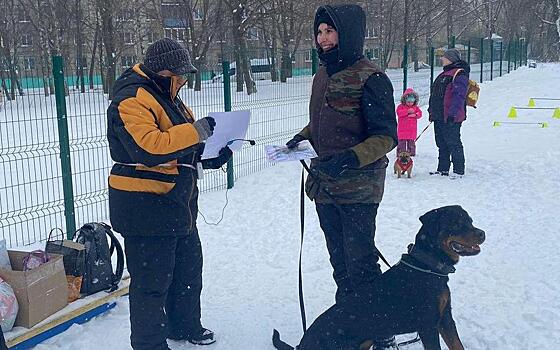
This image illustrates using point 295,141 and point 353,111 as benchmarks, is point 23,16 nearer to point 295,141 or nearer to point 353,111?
point 295,141

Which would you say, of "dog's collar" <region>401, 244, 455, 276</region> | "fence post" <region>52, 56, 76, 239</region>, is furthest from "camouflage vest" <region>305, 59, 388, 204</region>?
"fence post" <region>52, 56, 76, 239</region>

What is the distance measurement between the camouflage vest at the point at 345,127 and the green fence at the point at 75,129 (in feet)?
9.37

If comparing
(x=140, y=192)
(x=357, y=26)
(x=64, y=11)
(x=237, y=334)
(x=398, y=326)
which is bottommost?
(x=237, y=334)

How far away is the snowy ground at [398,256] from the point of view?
12.4 feet

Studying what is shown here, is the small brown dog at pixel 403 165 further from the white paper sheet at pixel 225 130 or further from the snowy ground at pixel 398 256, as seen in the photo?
Result: the white paper sheet at pixel 225 130

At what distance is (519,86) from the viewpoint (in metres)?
22.8

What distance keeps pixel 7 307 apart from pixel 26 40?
31.2 m

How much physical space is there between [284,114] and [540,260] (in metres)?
6.36

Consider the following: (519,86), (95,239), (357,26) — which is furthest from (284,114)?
(519,86)

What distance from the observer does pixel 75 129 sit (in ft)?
27.7

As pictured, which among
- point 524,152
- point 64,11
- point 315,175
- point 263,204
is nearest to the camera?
point 315,175

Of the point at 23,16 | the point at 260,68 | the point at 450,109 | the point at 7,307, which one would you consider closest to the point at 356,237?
the point at 7,307

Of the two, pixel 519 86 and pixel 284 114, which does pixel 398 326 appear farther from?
pixel 519 86

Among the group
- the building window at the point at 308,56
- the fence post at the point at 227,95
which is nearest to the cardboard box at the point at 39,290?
the fence post at the point at 227,95
